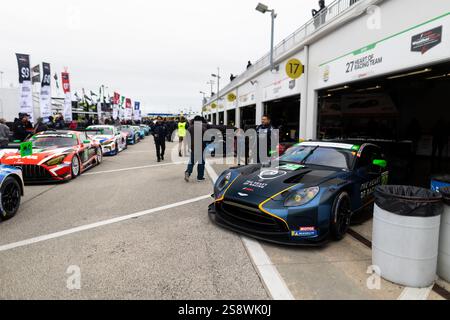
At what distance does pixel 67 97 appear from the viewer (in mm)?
19703

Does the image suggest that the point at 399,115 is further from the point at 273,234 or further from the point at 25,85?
the point at 25,85

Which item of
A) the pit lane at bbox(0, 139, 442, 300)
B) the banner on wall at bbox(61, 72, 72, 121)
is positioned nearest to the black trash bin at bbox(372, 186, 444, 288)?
the pit lane at bbox(0, 139, 442, 300)

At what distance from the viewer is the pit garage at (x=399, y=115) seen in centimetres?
1148

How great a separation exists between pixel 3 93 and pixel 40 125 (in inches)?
680

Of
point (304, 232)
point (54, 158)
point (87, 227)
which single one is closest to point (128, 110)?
point (54, 158)

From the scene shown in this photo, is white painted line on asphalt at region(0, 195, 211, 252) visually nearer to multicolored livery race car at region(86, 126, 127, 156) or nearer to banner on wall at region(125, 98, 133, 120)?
multicolored livery race car at region(86, 126, 127, 156)

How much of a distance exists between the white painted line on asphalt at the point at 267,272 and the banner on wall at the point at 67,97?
749 inches

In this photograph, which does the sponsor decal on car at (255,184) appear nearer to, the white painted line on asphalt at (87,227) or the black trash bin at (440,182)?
the white painted line on asphalt at (87,227)

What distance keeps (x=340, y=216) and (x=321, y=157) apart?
123 cm

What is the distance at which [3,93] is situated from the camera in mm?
23719

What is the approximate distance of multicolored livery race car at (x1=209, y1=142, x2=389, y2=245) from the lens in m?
3.44
